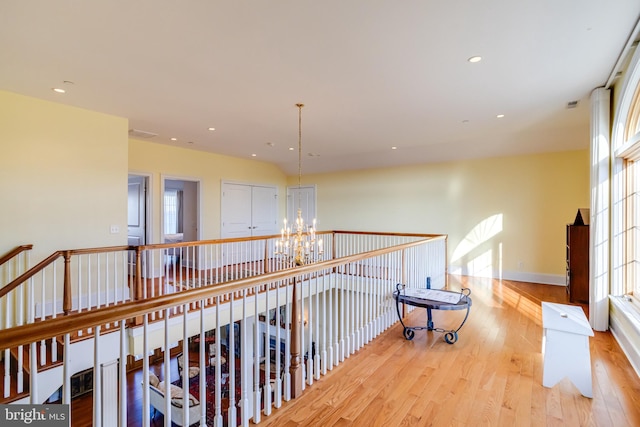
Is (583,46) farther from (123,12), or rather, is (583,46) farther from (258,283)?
(123,12)

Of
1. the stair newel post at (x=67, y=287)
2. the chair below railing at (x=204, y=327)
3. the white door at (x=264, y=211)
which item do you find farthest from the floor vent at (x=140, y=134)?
the white door at (x=264, y=211)

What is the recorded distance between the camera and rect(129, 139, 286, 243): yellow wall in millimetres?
6113

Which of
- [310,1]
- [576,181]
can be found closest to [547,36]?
[310,1]

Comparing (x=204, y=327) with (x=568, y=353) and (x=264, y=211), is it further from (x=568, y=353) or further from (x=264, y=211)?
(x=264, y=211)

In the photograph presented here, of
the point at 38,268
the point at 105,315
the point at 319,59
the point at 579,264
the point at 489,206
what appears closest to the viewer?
the point at 105,315

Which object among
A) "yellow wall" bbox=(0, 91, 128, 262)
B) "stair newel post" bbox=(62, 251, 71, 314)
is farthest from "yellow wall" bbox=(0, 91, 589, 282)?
"stair newel post" bbox=(62, 251, 71, 314)

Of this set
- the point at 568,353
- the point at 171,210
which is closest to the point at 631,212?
the point at 568,353

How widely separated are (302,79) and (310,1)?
1186 mm

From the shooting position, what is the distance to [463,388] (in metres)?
2.51

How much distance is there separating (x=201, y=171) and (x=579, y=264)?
726 centimetres

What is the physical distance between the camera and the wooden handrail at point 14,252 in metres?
3.56

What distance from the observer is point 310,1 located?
6.89 ft

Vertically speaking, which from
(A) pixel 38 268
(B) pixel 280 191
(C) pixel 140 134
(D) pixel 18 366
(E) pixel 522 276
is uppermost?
(C) pixel 140 134

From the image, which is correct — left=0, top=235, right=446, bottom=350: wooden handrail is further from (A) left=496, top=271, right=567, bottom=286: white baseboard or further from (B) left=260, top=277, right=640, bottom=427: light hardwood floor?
(A) left=496, top=271, right=567, bottom=286: white baseboard
